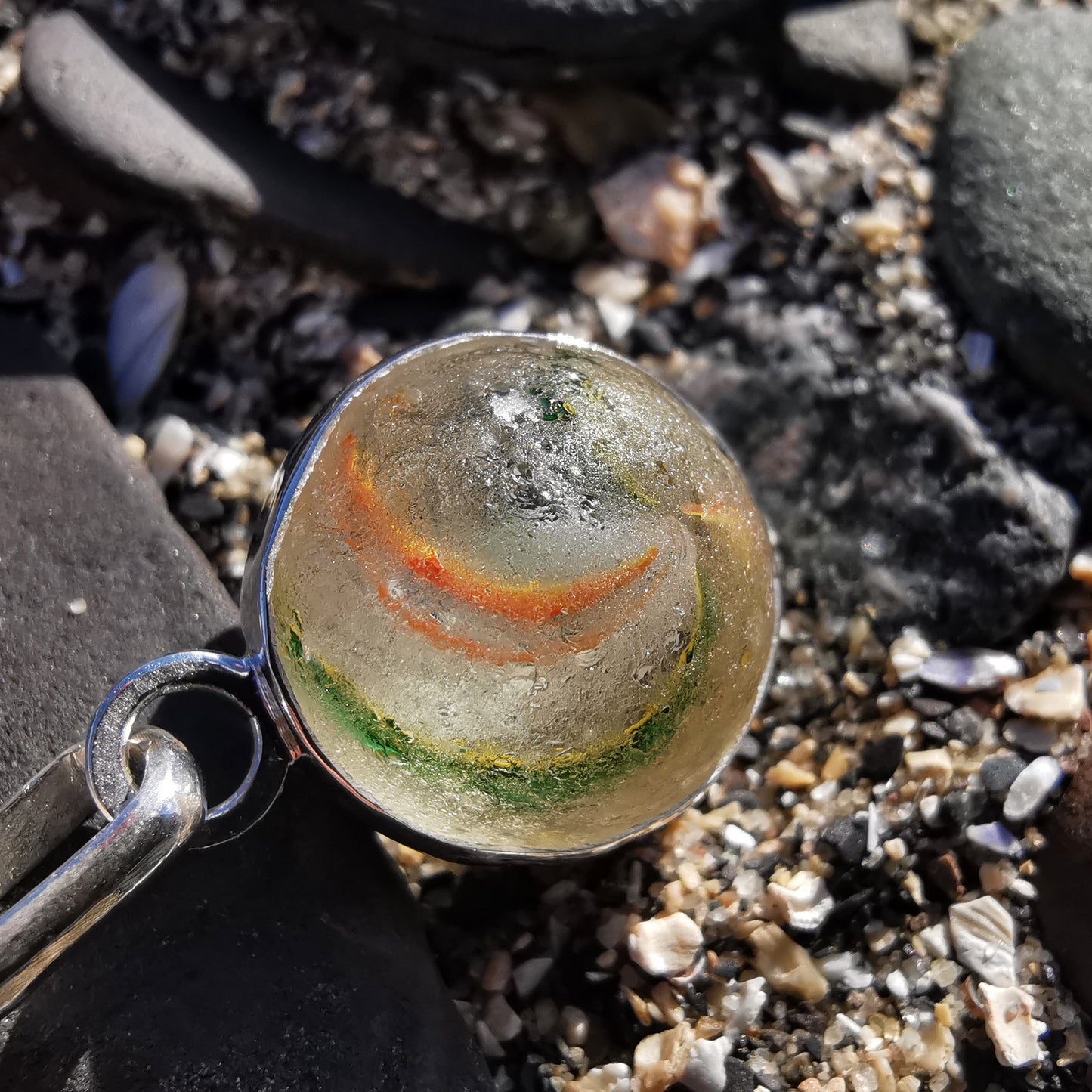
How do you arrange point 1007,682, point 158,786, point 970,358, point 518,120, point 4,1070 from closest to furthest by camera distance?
1. point 158,786
2. point 4,1070
3. point 1007,682
4. point 970,358
5. point 518,120

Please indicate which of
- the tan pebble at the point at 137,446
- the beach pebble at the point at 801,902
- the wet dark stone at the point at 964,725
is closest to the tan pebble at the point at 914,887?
the beach pebble at the point at 801,902

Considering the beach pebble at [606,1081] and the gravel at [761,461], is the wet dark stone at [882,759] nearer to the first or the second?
the gravel at [761,461]

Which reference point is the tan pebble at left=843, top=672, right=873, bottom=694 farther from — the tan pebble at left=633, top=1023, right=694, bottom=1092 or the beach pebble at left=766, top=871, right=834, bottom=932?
the tan pebble at left=633, top=1023, right=694, bottom=1092

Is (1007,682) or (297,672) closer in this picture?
(297,672)

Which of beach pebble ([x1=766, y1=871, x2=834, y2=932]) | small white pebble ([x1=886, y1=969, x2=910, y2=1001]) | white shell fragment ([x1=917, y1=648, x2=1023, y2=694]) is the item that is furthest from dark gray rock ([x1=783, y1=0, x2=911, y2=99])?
small white pebble ([x1=886, y1=969, x2=910, y2=1001])

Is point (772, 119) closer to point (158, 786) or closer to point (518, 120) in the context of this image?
point (518, 120)

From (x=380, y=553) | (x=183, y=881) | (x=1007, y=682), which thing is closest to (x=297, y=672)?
(x=380, y=553)
